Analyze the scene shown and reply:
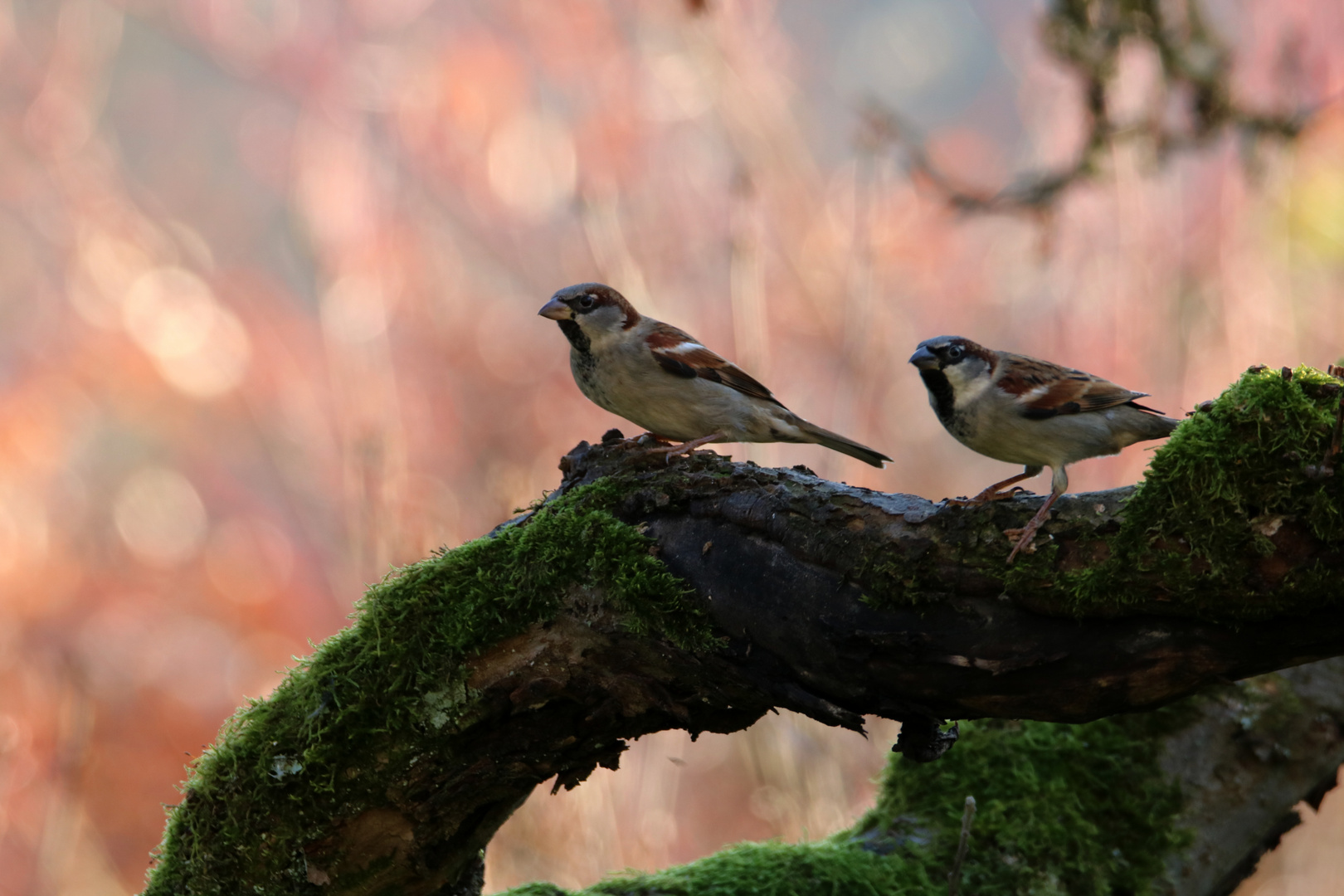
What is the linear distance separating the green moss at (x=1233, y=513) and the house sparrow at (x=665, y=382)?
2052 mm

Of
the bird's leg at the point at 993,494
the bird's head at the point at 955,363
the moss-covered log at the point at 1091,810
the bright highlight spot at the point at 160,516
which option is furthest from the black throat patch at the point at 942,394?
the bright highlight spot at the point at 160,516

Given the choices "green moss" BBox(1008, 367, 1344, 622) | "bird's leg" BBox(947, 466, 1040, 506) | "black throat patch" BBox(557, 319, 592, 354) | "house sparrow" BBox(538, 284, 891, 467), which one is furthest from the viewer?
"black throat patch" BBox(557, 319, 592, 354)

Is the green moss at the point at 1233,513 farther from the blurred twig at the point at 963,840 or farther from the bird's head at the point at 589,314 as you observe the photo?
the bird's head at the point at 589,314

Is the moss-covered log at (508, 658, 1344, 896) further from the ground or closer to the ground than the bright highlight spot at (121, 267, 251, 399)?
closer to the ground

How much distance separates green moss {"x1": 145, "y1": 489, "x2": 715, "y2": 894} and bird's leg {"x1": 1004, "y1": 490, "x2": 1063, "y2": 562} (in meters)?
0.93

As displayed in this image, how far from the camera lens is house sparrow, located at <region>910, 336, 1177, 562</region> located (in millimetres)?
3578

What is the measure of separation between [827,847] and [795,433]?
1704 mm

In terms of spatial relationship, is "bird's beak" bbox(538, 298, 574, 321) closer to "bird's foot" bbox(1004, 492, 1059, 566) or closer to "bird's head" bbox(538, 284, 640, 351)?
"bird's head" bbox(538, 284, 640, 351)

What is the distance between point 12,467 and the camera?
349 inches

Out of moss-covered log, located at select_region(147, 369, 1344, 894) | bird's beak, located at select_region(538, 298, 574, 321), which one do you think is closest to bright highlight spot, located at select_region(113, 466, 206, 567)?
bird's beak, located at select_region(538, 298, 574, 321)

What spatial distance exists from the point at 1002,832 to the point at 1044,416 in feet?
4.57

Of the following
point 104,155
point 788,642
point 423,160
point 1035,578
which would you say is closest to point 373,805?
point 788,642

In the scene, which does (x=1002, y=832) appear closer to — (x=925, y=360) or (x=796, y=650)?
(x=796, y=650)

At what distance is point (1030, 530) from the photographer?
2344 millimetres
